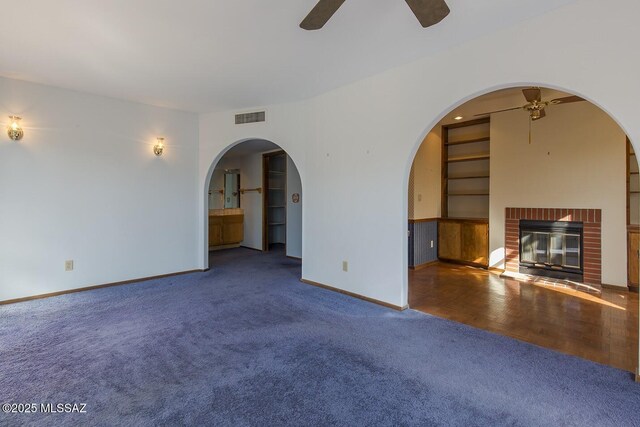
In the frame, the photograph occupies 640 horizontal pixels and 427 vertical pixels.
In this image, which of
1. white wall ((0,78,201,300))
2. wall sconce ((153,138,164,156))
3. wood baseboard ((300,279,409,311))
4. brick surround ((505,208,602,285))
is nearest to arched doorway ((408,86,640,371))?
brick surround ((505,208,602,285))

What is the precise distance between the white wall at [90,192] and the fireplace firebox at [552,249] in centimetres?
545

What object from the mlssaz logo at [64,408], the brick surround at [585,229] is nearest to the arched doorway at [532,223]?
the brick surround at [585,229]

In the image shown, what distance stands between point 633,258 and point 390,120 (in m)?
3.74

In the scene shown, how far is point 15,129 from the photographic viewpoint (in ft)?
12.1

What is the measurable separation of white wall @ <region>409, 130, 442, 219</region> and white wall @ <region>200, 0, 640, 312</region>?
2.04 metres

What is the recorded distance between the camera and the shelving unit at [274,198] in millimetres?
7457

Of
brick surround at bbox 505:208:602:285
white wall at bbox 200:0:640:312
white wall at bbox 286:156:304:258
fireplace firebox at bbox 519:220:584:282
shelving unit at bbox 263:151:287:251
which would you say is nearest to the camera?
white wall at bbox 200:0:640:312

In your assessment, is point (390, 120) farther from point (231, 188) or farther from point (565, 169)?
point (231, 188)

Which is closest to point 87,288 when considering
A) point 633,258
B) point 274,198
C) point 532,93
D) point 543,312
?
point 274,198

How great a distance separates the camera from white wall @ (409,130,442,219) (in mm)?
5703

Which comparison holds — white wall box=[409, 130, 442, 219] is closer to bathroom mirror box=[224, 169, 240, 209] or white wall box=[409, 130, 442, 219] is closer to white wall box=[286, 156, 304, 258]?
white wall box=[286, 156, 304, 258]

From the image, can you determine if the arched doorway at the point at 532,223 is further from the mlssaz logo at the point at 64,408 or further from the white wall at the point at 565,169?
the mlssaz logo at the point at 64,408

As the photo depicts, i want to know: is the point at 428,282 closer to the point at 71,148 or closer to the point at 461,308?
the point at 461,308

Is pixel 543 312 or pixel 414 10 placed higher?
pixel 414 10
